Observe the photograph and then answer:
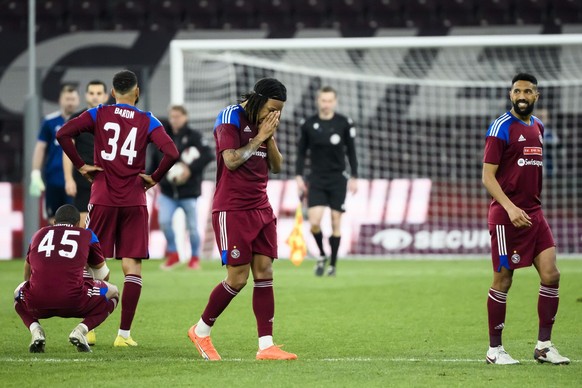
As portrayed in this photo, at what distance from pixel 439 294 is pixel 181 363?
17.1ft

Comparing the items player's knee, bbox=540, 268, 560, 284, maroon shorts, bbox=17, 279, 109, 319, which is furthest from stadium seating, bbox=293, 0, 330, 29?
player's knee, bbox=540, 268, 560, 284

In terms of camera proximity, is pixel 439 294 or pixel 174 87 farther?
pixel 174 87

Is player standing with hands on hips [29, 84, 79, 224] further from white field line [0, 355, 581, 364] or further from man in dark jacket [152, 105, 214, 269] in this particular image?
white field line [0, 355, 581, 364]

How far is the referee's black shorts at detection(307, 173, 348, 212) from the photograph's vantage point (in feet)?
44.4

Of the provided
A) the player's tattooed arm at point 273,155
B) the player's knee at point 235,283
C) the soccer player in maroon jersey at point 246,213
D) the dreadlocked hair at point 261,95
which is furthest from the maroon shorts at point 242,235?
the dreadlocked hair at point 261,95

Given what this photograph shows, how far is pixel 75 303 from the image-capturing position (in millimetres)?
7125

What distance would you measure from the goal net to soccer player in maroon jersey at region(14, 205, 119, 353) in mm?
8480

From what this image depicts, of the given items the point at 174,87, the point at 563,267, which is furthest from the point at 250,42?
the point at 563,267

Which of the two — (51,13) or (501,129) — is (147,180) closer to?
(501,129)

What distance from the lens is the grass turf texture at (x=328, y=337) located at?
6129mm

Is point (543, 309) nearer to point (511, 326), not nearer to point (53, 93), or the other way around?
point (511, 326)

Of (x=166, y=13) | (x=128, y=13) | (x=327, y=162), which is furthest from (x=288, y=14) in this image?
(x=327, y=162)

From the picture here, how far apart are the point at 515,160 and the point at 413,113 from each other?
1240 centimetres

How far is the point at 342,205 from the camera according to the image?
532 inches
